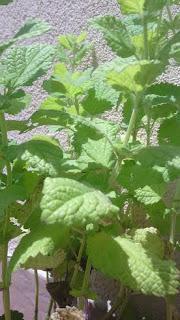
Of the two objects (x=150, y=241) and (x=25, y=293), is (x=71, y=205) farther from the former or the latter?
(x=25, y=293)

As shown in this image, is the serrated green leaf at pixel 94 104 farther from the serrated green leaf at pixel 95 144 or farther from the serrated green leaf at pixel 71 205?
the serrated green leaf at pixel 71 205

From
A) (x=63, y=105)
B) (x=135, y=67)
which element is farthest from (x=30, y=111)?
(x=135, y=67)

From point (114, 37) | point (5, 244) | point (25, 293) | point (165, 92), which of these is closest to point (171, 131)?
point (165, 92)

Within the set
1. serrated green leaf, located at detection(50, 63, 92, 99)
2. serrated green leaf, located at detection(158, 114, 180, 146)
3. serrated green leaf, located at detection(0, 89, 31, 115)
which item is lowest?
serrated green leaf, located at detection(158, 114, 180, 146)

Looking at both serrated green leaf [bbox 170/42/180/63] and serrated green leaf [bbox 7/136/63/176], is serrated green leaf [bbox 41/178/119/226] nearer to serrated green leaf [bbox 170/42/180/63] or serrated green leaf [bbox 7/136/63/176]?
serrated green leaf [bbox 7/136/63/176]

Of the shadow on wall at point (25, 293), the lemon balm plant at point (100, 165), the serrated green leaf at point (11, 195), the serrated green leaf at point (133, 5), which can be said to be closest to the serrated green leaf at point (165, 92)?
the lemon balm plant at point (100, 165)

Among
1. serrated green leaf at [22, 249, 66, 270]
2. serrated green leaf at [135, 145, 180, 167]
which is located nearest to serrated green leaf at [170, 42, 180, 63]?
serrated green leaf at [135, 145, 180, 167]

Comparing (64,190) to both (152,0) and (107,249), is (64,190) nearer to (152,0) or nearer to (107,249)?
(107,249)
